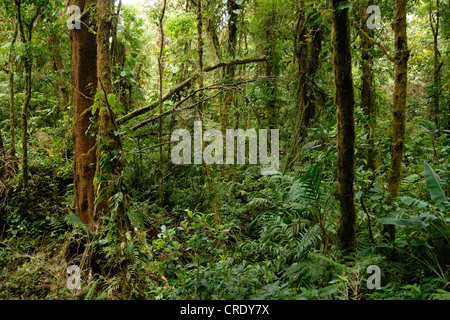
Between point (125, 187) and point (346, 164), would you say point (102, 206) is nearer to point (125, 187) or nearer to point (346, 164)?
point (125, 187)

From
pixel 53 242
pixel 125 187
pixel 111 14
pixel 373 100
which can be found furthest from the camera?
pixel 373 100

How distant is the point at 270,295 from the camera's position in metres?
2.55

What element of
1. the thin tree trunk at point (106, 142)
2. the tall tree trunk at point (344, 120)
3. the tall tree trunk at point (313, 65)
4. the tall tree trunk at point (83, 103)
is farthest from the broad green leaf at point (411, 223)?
the tall tree trunk at point (313, 65)

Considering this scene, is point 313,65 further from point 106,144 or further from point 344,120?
point 106,144

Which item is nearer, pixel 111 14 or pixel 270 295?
pixel 270 295

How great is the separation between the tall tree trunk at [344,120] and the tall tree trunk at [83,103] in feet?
11.1

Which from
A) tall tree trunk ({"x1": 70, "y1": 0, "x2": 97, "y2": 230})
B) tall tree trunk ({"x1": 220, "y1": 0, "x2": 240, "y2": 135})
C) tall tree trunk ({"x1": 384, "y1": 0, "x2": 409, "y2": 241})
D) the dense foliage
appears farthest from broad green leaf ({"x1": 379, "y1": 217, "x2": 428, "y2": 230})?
tall tree trunk ({"x1": 220, "y1": 0, "x2": 240, "y2": 135})

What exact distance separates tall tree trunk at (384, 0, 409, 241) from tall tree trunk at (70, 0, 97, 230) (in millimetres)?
3988

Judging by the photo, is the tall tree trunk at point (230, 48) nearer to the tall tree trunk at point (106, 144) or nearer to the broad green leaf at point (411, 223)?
the tall tree trunk at point (106, 144)

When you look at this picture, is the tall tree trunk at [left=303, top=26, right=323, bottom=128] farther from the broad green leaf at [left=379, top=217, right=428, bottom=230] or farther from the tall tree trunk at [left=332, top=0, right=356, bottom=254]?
the broad green leaf at [left=379, top=217, right=428, bottom=230]

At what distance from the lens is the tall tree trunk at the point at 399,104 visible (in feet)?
10.9

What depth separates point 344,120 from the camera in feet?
9.63
